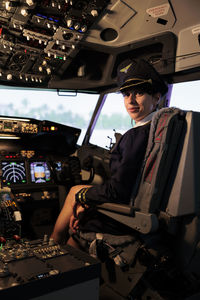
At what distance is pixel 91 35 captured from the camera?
9.46 ft

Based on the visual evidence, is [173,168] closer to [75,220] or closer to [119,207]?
[119,207]

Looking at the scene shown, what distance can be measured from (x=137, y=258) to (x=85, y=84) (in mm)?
2606

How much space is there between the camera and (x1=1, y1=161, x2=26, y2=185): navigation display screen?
246 cm

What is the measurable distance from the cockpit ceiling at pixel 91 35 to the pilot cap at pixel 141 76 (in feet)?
3.46

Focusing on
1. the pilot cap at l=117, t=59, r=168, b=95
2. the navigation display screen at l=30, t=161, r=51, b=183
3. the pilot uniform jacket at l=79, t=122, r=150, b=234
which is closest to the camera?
the pilot uniform jacket at l=79, t=122, r=150, b=234

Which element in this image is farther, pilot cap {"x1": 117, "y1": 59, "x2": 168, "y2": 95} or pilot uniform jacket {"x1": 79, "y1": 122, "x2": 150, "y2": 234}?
pilot cap {"x1": 117, "y1": 59, "x2": 168, "y2": 95}

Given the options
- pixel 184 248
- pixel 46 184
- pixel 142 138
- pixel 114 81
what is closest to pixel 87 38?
pixel 114 81

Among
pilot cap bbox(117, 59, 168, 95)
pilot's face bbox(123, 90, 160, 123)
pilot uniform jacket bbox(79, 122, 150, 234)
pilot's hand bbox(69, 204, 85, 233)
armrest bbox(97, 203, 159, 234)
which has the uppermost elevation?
pilot cap bbox(117, 59, 168, 95)

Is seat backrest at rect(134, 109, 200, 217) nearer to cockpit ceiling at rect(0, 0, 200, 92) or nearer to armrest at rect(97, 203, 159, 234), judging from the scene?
armrest at rect(97, 203, 159, 234)

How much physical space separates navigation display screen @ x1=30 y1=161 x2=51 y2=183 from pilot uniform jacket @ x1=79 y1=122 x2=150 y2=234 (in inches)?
47.3

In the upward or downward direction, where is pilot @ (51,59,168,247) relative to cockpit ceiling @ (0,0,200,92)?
downward

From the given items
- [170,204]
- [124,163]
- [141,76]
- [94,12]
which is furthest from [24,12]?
[170,204]

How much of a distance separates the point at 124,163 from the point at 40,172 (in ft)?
4.81

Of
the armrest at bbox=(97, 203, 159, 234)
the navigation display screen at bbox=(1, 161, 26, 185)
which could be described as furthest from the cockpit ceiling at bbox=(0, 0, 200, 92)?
the armrest at bbox=(97, 203, 159, 234)
